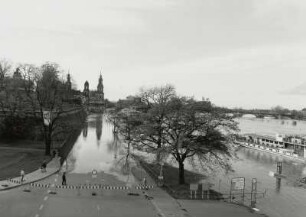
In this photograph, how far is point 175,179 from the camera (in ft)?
139

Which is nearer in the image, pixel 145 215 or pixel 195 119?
pixel 145 215

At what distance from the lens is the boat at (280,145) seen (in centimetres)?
8275

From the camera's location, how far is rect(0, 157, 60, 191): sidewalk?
33.0 meters

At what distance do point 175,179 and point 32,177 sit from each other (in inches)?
624

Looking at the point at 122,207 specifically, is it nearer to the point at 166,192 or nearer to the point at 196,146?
the point at 166,192

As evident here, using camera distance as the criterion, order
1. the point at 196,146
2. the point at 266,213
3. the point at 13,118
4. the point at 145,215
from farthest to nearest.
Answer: the point at 13,118
the point at 196,146
the point at 266,213
the point at 145,215

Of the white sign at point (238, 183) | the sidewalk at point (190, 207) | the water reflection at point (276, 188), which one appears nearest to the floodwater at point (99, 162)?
the sidewalk at point (190, 207)

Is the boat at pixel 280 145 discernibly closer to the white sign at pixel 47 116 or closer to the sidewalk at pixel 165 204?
the white sign at pixel 47 116

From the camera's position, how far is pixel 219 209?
30.2 metres

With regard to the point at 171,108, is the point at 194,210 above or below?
below

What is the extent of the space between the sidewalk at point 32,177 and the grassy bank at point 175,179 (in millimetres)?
11194

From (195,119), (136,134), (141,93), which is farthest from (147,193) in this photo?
(141,93)

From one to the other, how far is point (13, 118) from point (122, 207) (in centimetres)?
4155

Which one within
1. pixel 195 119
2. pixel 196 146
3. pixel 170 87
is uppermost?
pixel 170 87
